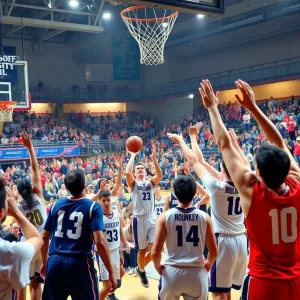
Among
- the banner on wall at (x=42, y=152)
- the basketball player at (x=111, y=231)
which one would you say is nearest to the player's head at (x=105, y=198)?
the basketball player at (x=111, y=231)

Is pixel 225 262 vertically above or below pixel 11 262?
below

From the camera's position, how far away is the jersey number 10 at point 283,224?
2.32 metres

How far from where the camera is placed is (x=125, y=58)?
2819 cm

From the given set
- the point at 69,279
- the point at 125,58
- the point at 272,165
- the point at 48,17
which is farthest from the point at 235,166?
the point at 125,58

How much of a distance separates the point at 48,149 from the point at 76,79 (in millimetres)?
10659

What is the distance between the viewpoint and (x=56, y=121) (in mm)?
28422

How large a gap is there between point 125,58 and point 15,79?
14.9 metres

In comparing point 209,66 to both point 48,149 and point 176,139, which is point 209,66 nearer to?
point 48,149

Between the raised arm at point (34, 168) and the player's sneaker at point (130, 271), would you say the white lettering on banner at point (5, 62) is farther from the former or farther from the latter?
the raised arm at point (34, 168)

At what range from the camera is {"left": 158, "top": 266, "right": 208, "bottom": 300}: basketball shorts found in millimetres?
3398

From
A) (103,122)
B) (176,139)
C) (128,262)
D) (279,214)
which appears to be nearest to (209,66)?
(103,122)

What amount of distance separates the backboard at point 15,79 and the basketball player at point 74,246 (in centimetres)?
1022

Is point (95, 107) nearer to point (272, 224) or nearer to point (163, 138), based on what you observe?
point (163, 138)

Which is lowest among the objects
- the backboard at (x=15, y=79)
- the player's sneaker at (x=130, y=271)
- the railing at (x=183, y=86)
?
the player's sneaker at (x=130, y=271)
